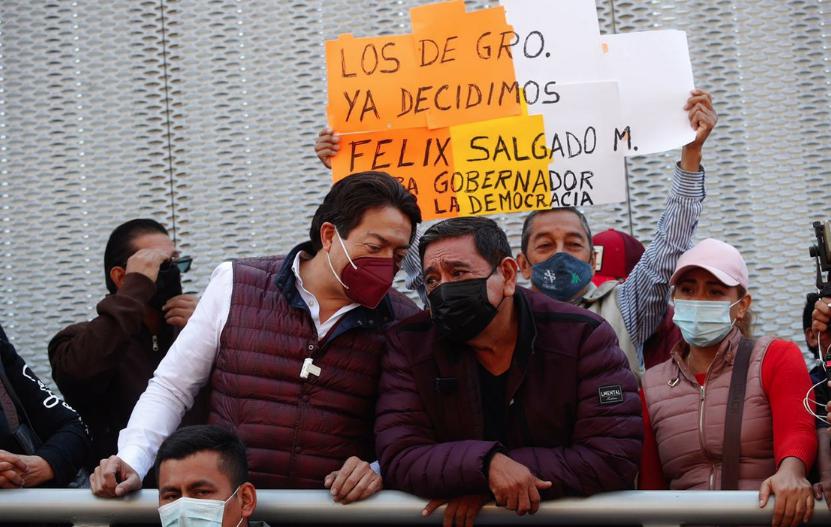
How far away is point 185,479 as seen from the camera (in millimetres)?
3629

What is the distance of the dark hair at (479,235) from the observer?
13.0 feet

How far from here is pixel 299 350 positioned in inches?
156

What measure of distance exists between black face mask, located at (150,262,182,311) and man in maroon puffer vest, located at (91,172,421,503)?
672 mm

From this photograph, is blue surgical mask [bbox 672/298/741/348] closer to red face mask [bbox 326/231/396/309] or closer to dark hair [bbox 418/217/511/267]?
dark hair [bbox 418/217/511/267]

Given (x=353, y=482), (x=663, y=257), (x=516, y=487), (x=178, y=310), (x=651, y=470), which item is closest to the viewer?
(x=516, y=487)

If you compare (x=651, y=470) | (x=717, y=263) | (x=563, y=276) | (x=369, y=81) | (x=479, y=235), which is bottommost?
(x=651, y=470)

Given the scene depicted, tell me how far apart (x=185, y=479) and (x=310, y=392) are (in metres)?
0.51

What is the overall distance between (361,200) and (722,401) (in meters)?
1.36

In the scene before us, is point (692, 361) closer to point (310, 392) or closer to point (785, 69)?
point (310, 392)

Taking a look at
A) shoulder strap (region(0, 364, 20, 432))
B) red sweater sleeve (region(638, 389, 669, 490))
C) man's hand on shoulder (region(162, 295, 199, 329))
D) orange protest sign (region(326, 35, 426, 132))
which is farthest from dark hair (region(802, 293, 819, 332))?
shoulder strap (region(0, 364, 20, 432))

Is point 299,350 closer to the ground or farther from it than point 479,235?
closer to the ground

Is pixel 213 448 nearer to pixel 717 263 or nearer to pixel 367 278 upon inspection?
pixel 367 278

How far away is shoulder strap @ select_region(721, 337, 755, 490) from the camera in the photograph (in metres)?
3.89

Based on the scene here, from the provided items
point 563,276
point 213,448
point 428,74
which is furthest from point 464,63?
point 213,448
